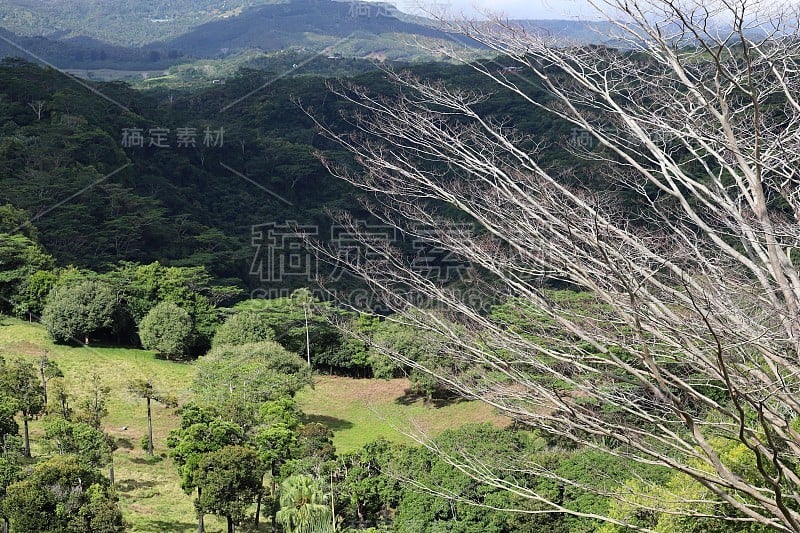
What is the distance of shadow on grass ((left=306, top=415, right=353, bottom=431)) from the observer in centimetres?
1516

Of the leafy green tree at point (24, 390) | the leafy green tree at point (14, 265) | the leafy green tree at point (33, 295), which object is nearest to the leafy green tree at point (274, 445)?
the leafy green tree at point (24, 390)

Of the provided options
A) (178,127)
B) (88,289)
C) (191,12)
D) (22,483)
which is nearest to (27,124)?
(178,127)

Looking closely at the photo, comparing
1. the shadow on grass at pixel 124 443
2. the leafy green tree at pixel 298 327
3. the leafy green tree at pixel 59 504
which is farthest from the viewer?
the leafy green tree at pixel 298 327

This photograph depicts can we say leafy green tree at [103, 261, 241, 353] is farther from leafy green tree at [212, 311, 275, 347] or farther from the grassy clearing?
the grassy clearing

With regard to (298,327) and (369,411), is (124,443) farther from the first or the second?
(298,327)

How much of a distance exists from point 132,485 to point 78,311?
7.96 meters

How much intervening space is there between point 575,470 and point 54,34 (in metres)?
93.3

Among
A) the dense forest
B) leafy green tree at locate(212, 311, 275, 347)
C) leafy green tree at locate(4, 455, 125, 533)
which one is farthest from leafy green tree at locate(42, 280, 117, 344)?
leafy green tree at locate(4, 455, 125, 533)

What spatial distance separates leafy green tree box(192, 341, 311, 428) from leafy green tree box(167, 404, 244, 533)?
0.80m

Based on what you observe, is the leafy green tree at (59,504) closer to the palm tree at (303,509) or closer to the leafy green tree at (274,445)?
the palm tree at (303,509)

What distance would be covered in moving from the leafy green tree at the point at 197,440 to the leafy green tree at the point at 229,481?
5.2 inches

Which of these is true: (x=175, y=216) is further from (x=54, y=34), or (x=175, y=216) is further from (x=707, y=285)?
(x=54, y=34)

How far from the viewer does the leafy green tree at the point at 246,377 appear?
12.0 meters

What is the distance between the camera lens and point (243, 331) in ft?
58.7
